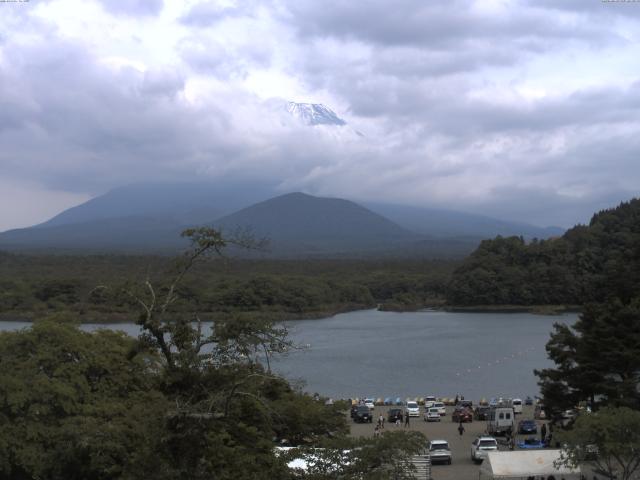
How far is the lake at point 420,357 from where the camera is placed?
25.2m

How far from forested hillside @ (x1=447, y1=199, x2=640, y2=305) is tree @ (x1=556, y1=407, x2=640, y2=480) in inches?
1773

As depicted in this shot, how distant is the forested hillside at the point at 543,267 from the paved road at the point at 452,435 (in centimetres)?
3621

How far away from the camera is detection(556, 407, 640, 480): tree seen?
795 cm

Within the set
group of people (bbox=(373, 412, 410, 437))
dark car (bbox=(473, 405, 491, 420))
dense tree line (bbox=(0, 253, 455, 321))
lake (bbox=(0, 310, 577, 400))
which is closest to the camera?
group of people (bbox=(373, 412, 410, 437))

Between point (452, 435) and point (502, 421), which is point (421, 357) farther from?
point (502, 421)

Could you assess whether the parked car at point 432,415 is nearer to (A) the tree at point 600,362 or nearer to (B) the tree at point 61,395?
(A) the tree at point 600,362

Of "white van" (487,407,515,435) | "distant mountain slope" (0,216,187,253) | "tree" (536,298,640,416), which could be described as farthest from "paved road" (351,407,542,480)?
"distant mountain slope" (0,216,187,253)

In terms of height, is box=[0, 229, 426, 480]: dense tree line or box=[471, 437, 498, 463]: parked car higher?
box=[0, 229, 426, 480]: dense tree line

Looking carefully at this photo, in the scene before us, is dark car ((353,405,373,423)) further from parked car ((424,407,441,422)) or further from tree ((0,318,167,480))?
tree ((0,318,167,480))

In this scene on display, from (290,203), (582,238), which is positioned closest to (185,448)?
(582,238)

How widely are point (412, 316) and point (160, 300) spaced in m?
45.7

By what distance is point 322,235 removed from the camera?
17688cm

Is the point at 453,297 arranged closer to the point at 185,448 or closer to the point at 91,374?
the point at 91,374

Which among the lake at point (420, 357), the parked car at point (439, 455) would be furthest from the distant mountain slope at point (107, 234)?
the parked car at point (439, 455)
